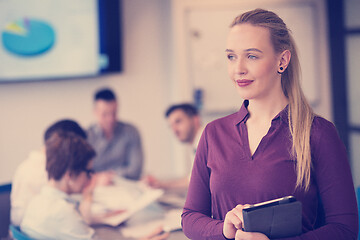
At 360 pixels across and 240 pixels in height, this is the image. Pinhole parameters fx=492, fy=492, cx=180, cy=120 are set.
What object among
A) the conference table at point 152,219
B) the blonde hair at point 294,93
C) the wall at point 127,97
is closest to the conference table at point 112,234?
the conference table at point 152,219

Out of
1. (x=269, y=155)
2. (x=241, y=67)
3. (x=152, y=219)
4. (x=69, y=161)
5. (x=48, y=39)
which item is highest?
(x=48, y=39)

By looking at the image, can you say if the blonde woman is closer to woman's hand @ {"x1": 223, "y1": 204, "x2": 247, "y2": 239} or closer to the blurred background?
woman's hand @ {"x1": 223, "y1": 204, "x2": 247, "y2": 239}

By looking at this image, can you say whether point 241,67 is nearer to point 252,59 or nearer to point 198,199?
point 252,59

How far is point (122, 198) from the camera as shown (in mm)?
2807

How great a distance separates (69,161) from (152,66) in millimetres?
2895

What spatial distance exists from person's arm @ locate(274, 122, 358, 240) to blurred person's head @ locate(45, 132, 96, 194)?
1.45 metres

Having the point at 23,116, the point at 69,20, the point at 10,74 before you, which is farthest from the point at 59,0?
the point at 23,116

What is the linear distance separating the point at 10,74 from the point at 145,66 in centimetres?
137

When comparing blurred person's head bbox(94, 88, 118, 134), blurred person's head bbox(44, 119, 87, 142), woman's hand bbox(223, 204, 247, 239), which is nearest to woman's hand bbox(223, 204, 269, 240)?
woman's hand bbox(223, 204, 247, 239)

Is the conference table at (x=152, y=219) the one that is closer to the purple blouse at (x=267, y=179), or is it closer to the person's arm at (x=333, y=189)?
the purple blouse at (x=267, y=179)

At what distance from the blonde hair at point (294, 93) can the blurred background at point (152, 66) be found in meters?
3.47

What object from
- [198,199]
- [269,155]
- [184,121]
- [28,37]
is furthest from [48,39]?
[269,155]

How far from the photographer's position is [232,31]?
1.23m

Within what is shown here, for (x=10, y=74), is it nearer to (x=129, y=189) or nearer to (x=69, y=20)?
(x=69, y=20)
